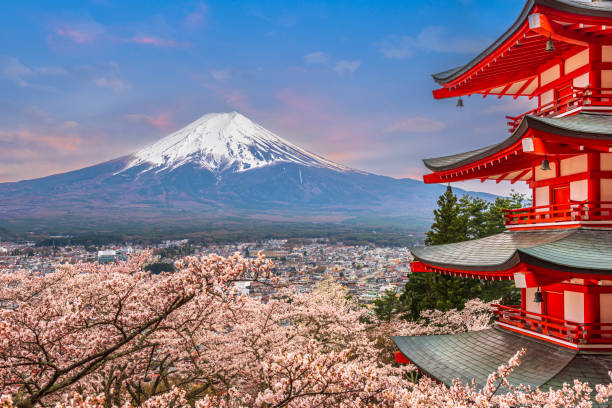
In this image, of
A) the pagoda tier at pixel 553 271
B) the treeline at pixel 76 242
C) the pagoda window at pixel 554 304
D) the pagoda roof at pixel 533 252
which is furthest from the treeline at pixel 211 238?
the pagoda window at pixel 554 304

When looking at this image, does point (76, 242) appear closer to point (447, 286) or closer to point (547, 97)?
point (447, 286)

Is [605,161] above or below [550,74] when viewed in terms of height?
below

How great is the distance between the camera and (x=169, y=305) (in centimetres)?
516

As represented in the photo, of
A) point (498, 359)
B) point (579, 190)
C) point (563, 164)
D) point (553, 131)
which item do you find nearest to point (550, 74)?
point (563, 164)

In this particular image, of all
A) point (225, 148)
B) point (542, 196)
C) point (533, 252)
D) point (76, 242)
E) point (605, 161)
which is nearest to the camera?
point (533, 252)

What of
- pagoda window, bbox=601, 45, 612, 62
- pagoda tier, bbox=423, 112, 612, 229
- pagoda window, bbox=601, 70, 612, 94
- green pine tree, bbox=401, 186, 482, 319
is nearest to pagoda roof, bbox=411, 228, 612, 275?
pagoda tier, bbox=423, 112, 612, 229

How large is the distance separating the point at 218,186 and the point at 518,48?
14611cm

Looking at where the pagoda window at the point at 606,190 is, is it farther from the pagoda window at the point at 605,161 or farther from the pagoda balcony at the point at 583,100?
the pagoda balcony at the point at 583,100

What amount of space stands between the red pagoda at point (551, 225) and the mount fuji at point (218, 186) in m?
104

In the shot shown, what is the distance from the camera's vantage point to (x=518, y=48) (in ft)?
23.5

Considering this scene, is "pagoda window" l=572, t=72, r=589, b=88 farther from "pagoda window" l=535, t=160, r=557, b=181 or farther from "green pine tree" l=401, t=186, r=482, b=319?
"green pine tree" l=401, t=186, r=482, b=319

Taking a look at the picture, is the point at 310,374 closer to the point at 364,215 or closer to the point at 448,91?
the point at 448,91

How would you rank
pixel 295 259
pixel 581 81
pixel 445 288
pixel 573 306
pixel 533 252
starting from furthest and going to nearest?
pixel 295 259 < pixel 445 288 < pixel 581 81 < pixel 573 306 < pixel 533 252

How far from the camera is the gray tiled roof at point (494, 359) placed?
578cm
